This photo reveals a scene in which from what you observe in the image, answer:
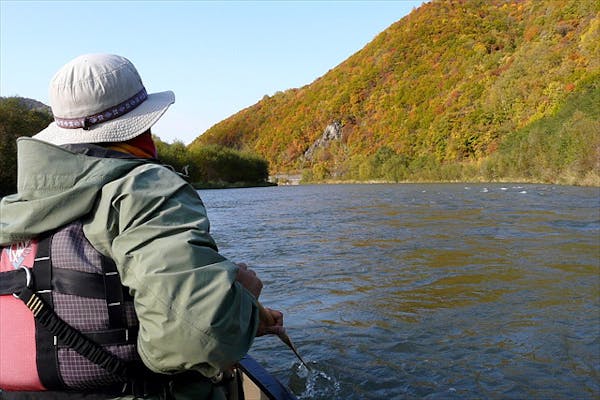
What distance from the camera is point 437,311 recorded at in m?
6.60

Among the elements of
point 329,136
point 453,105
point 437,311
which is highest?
point 453,105

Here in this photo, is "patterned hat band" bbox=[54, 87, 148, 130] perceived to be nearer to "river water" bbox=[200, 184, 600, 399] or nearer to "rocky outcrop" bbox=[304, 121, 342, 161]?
"river water" bbox=[200, 184, 600, 399]

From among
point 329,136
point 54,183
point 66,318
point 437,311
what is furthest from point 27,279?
point 329,136

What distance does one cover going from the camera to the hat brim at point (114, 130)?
162cm

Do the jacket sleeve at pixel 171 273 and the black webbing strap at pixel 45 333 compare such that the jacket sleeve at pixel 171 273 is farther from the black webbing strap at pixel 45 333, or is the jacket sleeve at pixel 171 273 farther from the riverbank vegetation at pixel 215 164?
the riverbank vegetation at pixel 215 164

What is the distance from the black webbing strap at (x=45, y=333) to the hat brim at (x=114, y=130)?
32 cm

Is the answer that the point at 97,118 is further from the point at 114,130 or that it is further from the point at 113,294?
the point at 113,294

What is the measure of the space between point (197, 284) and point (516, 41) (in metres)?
123

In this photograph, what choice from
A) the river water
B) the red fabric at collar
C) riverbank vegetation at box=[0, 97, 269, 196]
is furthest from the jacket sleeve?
riverbank vegetation at box=[0, 97, 269, 196]

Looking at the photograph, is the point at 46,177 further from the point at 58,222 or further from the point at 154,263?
the point at 154,263

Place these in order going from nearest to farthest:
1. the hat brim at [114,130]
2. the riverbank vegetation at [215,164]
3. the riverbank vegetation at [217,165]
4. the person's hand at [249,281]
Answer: the hat brim at [114,130] → the person's hand at [249,281] → the riverbank vegetation at [215,164] → the riverbank vegetation at [217,165]

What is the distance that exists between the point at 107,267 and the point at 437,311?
18.8 feet

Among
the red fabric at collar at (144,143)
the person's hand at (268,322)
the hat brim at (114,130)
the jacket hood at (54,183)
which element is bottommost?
the person's hand at (268,322)

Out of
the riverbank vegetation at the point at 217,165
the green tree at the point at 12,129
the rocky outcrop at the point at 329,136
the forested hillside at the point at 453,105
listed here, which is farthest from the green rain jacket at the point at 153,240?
the rocky outcrop at the point at 329,136
